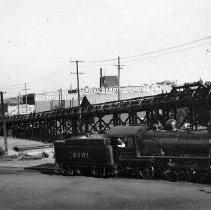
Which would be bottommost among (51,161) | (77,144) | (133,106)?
(51,161)

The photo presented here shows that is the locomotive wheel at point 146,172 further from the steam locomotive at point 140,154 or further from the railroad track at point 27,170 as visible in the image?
the railroad track at point 27,170

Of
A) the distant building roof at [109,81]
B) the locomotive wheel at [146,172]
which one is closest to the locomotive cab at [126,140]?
the locomotive wheel at [146,172]

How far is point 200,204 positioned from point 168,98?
16.9 metres

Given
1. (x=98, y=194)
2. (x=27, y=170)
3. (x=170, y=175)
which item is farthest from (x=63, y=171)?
(x=170, y=175)

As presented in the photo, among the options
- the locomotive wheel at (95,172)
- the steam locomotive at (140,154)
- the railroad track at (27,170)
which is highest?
the steam locomotive at (140,154)

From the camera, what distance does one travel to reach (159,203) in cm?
1580

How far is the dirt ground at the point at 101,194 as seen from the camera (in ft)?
52.2

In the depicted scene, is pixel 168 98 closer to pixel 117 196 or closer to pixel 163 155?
pixel 163 155

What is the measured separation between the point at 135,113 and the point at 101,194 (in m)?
18.1

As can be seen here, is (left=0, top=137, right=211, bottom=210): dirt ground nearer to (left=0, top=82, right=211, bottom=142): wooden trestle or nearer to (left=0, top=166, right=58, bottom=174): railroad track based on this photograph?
(left=0, top=166, right=58, bottom=174): railroad track

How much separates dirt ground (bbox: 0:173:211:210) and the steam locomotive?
0.85 m

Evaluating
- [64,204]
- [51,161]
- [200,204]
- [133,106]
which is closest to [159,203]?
[200,204]

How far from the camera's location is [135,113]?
35.6 meters

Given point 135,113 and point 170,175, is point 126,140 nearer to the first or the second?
point 170,175
